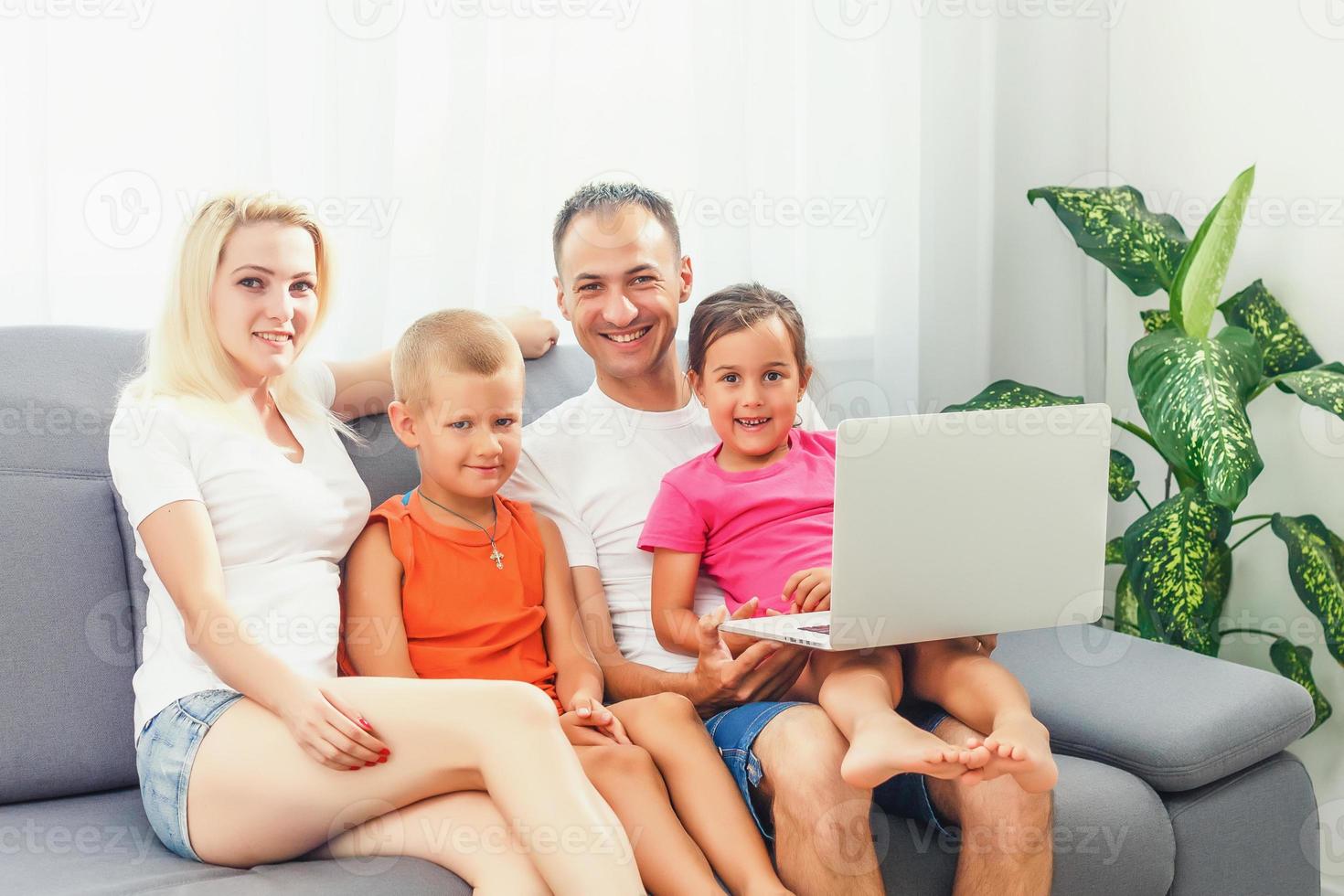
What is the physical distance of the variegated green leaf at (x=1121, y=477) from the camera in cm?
248

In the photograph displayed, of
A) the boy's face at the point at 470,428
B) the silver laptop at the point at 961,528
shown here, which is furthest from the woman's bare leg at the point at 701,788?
the boy's face at the point at 470,428

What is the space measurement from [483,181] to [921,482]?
119 centimetres

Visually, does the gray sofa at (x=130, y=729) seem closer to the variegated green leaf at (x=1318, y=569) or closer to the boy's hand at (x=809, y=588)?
the boy's hand at (x=809, y=588)

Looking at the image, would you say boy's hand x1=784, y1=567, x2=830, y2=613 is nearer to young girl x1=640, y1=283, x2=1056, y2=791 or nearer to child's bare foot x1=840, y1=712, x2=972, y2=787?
young girl x1=640, y1=283, x2=1056, y2=791

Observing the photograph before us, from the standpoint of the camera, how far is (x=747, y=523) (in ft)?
5.75

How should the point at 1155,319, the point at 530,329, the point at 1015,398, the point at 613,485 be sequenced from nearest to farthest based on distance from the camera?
the point at 613,485 → the point at 530,329 → the point at 1015,398 → the point at 1155,319

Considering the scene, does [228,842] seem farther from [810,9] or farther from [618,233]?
[810,9]

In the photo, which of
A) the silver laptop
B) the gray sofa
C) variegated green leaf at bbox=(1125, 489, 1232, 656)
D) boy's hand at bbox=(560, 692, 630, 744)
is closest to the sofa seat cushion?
the gray sofa

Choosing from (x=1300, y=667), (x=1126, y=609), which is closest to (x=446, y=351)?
(x=1126, y=609)

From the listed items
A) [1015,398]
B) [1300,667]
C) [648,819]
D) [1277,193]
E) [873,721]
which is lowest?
[1300,667]

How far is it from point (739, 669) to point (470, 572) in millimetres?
379

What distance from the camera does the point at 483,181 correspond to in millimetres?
2256

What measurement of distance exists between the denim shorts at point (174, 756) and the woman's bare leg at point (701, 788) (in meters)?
0.48

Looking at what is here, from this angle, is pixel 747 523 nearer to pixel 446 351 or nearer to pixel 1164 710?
pixel 446 351
